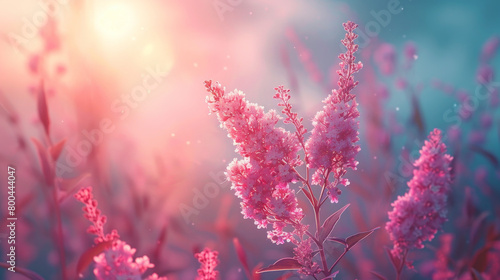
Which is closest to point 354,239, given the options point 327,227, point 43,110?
point 327,227

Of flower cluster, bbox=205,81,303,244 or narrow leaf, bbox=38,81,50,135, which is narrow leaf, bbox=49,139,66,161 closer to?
narrow leaf, bbox=38,81,50,135

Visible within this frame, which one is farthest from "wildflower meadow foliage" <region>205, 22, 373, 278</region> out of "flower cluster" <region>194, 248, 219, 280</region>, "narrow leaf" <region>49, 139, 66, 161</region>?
"narrow leaf" <region>49, 139, 66, 161</region>

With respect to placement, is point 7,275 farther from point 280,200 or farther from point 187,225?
point 280,200

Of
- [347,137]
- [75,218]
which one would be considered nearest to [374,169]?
A: [347,137]

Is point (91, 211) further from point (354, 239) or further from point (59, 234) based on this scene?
point (354, 239)

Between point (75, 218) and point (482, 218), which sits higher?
point (75, 218)

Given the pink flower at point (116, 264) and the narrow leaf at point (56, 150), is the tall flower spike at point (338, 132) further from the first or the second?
the narrow leaf at point (56, 150)
